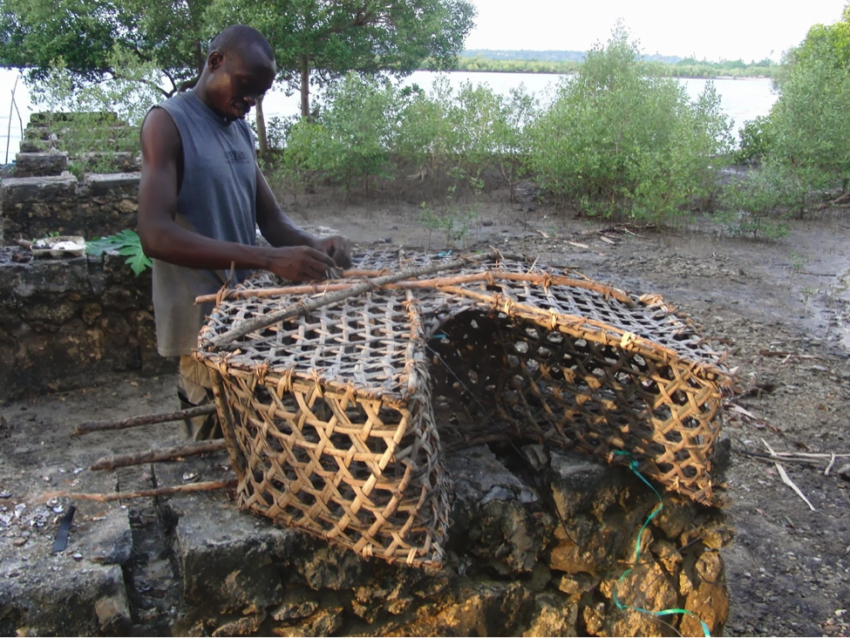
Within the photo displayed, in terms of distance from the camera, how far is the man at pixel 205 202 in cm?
239

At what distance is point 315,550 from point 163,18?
37.2 feet

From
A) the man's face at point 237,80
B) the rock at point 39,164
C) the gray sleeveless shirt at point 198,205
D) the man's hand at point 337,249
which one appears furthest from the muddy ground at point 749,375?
the rock at point 39,164

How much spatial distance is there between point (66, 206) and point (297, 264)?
350 cm

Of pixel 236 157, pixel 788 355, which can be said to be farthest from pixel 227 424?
pixel 788 355

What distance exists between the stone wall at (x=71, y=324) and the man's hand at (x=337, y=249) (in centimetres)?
193

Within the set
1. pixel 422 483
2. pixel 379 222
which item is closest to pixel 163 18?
pixel 379 222

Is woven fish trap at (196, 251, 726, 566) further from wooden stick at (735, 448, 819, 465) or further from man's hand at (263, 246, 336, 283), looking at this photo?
wooden stick at (735, 448, 819, 465)

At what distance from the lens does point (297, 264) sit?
2.38 m

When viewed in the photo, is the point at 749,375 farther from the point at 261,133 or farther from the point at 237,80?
the point at 261,133

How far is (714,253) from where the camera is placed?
9.28 metres

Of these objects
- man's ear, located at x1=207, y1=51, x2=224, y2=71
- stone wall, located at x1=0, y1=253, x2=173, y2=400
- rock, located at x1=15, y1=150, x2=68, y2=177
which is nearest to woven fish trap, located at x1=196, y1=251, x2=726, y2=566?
man's ear, located at x1=207, y1=51, x2=224, y2=71

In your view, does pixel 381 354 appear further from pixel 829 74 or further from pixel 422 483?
pixel 829 74

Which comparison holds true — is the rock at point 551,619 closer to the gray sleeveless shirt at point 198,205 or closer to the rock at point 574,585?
the rock at point 574,585

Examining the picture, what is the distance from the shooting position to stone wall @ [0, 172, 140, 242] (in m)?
5.05
